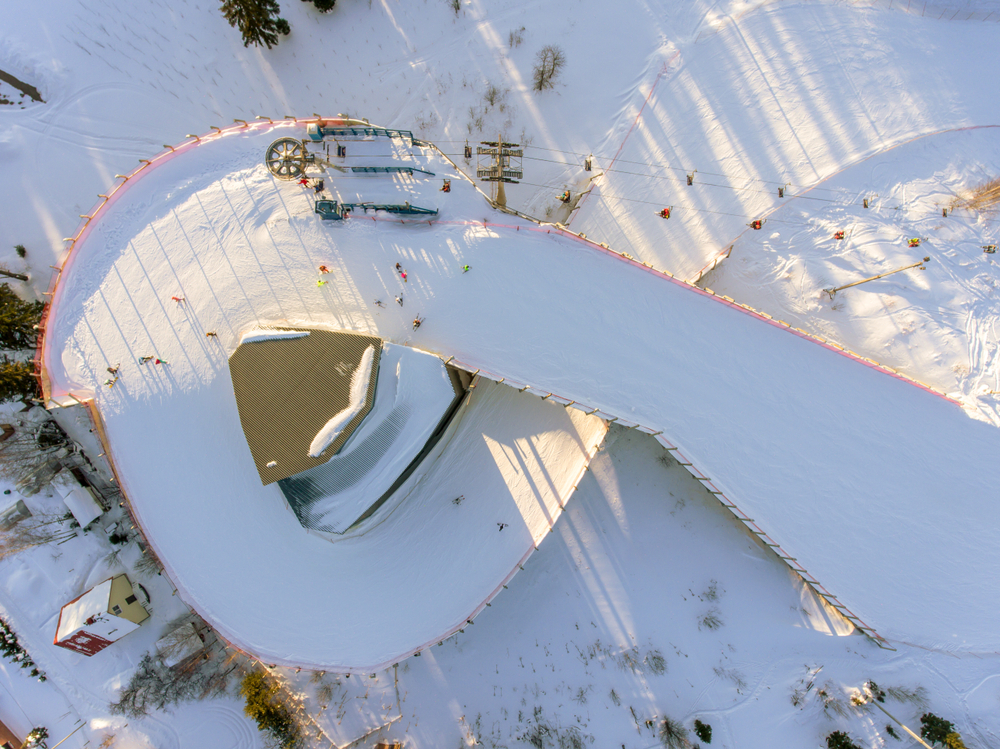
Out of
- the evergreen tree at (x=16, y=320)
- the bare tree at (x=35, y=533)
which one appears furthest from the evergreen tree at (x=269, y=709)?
the evergreen tree at (x=16, y=320)

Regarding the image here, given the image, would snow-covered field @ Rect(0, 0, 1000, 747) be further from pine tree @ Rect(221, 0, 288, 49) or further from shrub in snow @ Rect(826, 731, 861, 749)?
pine tree @ Rect(221, 0, 288, 49)

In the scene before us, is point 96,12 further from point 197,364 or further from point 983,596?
point 983,596

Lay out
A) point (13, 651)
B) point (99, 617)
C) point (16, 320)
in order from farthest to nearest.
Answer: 1. point (13, 651)
2. point (99, 617)
3. point (16, 320)

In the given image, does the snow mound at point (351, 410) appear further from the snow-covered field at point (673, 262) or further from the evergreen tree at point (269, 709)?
the evergreen tree at point (269, 709)

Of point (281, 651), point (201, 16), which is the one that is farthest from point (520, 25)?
point (281, 651)

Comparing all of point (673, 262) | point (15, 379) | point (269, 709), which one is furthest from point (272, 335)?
point (673, 262)

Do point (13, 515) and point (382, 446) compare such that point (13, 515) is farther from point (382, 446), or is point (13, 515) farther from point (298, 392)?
point (382, 446)
